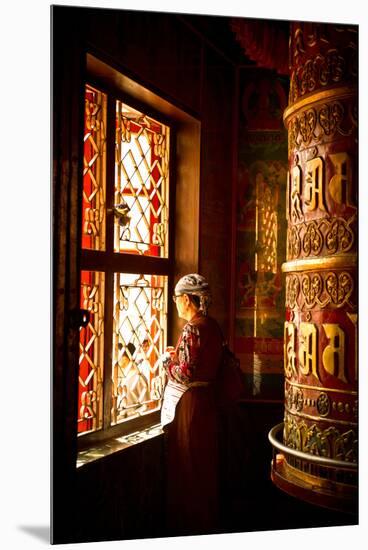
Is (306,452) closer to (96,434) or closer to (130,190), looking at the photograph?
(96,434)

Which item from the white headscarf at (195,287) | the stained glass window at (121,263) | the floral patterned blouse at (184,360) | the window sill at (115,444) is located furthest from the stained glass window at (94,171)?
the window sill at (115,444)

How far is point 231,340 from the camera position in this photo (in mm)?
2775

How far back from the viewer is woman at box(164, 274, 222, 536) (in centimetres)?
270

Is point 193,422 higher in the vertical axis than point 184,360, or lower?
lower

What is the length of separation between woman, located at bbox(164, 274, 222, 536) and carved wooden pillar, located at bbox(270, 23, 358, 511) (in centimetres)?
27

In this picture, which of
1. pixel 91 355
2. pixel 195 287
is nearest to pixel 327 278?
pixel 195 287

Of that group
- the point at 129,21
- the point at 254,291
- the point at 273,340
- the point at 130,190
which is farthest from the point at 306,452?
the point at 129,21

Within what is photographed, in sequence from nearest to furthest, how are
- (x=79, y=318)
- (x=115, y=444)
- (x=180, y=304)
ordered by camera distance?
(x=79, y=318) → (x=115, y=444) → (x=180, y=304)

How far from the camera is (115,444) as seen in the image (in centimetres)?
263

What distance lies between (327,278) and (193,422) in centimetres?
68

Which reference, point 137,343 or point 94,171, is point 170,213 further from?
point 137,343

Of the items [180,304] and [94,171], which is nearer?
[94,171]

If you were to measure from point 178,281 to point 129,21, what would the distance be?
2.91 feet

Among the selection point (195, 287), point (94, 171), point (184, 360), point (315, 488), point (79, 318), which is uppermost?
point (94, 171)
